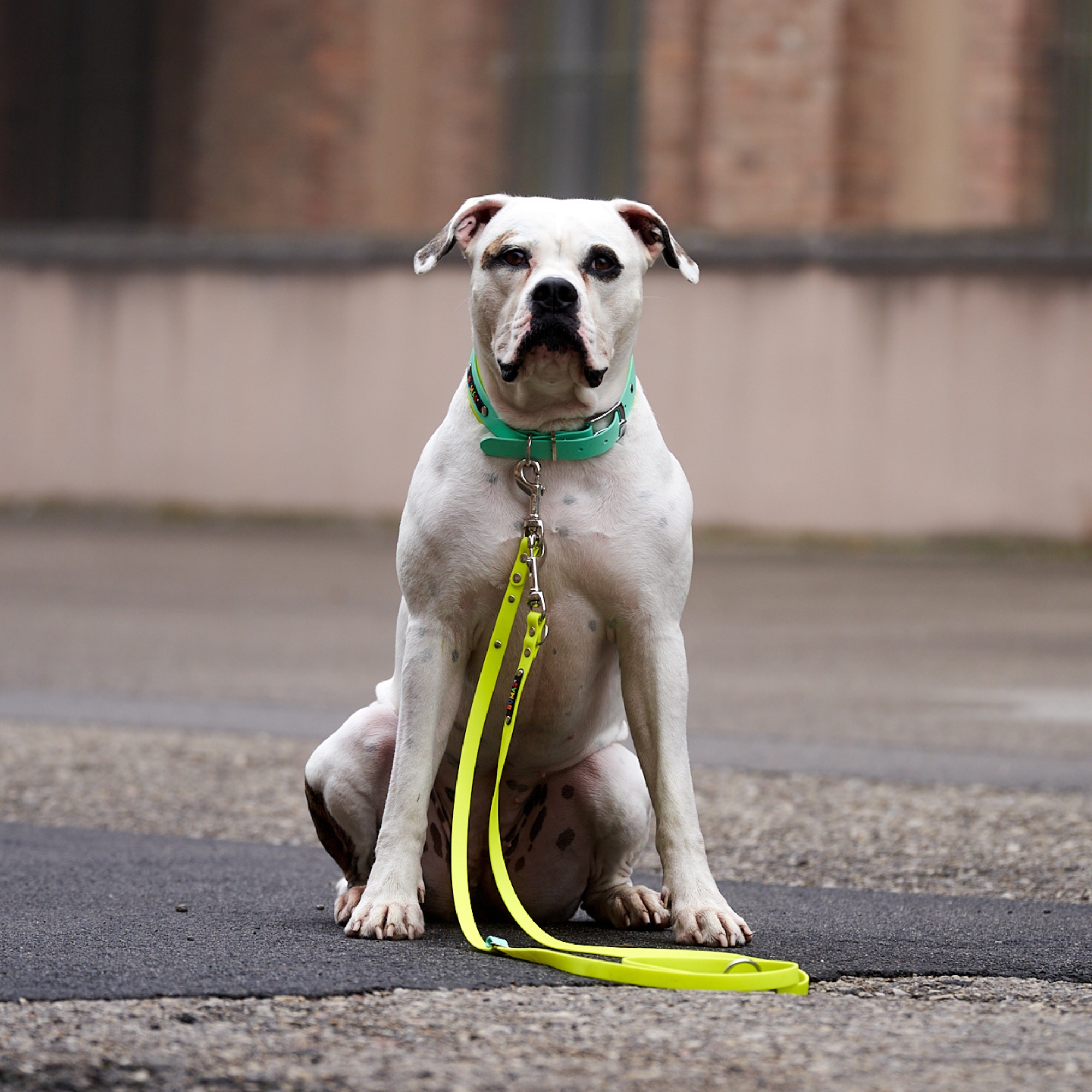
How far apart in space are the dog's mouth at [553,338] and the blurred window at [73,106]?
776 inches

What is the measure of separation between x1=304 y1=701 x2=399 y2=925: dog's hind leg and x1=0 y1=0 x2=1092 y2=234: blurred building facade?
1472 cm

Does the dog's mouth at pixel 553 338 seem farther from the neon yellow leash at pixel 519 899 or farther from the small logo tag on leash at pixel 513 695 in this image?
the small logo tag on leash at pixel 513 695

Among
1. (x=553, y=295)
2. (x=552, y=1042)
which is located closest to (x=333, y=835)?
(x=552, y=1042)

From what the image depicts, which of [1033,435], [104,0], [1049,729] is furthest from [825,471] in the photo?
[104,0]

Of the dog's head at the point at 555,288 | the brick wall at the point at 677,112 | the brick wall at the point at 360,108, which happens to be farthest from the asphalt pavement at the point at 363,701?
the brick wall at the point at 360,108

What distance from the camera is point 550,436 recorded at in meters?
4.15

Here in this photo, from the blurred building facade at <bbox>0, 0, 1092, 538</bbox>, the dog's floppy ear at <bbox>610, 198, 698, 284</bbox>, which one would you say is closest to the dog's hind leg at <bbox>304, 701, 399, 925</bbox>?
the dog's floppy ear at <bbox>610, 198, 698, 284</bbox>

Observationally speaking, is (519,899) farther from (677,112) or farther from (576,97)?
(576,97)

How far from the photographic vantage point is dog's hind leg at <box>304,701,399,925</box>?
437 cm

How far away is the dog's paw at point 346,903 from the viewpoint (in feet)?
14.2

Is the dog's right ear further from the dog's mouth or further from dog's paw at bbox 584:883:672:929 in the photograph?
dog's paw at bbox 584:883:672:929

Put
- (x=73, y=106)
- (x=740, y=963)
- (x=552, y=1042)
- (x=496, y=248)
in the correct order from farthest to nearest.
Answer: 1. (x=73, y=106)
2. (x=496, y=248)
3. (x=740, y=963)
4. (x=552, y=1042)

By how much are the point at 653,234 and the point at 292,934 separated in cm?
176

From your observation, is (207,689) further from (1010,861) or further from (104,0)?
(104,0)
